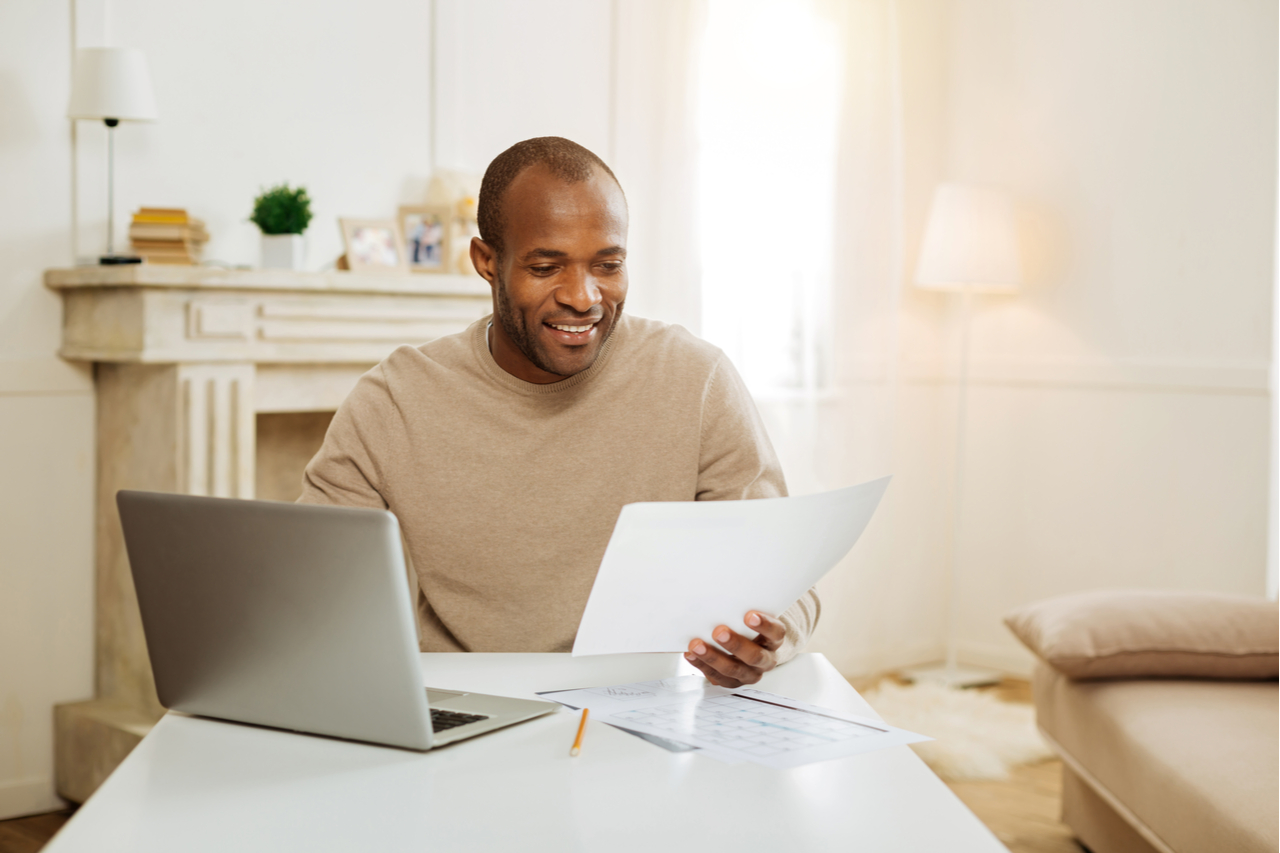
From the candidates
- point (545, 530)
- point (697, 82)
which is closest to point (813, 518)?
point (545, 530)

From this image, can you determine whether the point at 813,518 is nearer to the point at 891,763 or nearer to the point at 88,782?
the point at 891,763

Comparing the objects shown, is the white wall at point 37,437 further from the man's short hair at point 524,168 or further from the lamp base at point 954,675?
the lamp base at point 954,675

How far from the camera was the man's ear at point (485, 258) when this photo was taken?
5.00 feet

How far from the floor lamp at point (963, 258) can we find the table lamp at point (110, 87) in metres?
2.31

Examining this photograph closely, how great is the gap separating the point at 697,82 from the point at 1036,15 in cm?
118

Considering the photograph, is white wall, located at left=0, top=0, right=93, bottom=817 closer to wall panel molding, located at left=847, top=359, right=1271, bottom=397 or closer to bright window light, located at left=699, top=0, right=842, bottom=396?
bright window light, located at left=699, top=0, right=842, bottom=396

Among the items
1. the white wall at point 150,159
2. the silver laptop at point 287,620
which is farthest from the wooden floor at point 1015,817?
the silver laptop at point 287,620

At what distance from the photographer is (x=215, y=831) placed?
0.78m

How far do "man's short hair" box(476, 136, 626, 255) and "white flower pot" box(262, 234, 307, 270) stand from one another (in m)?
1.33

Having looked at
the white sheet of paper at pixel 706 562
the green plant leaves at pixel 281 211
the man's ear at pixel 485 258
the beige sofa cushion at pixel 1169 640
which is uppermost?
the green plant leaves at pixel 281 211

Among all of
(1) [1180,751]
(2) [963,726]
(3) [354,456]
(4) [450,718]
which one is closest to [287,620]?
(4) [450,718]

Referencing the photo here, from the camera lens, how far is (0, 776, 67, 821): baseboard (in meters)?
2.62

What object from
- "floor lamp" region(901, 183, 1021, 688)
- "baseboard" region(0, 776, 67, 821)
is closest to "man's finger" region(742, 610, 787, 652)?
"baseboard" region(0, 776, 67, 821)

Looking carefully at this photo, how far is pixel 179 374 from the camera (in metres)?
2.49
